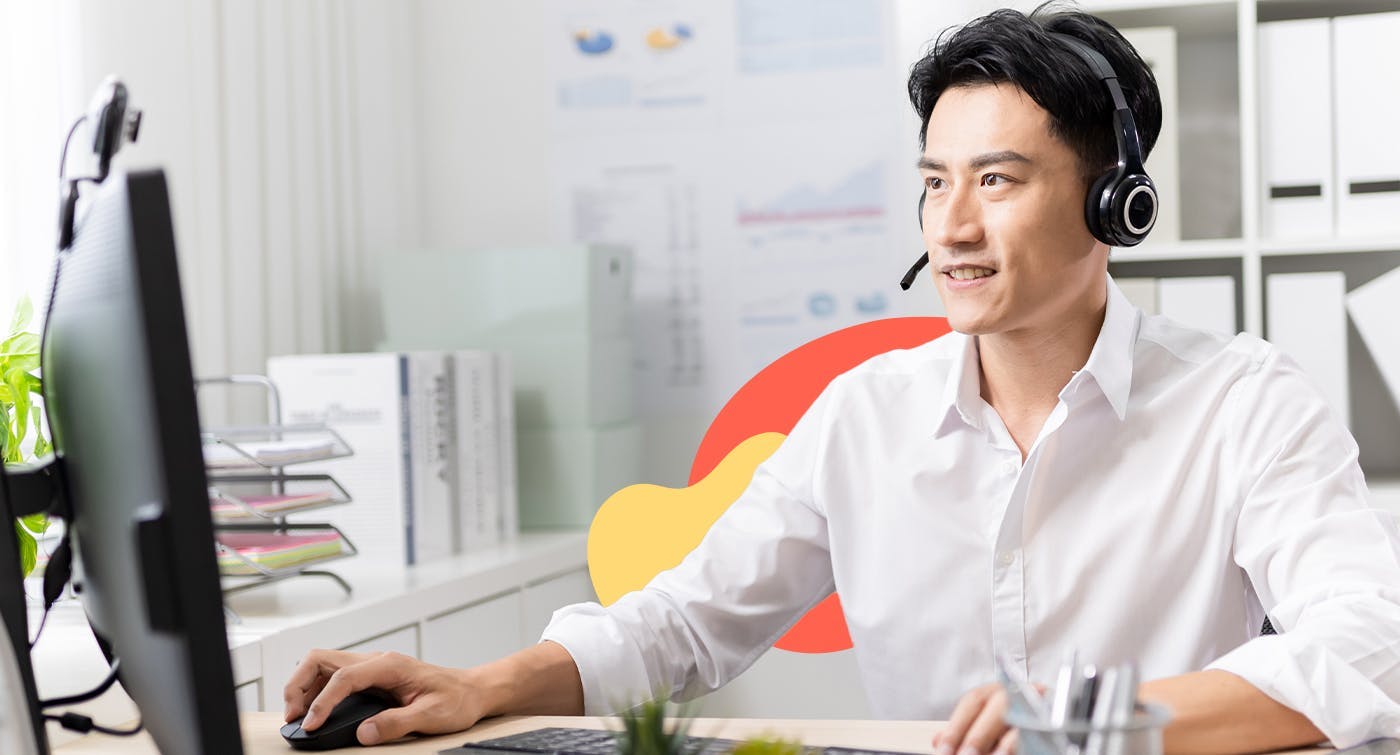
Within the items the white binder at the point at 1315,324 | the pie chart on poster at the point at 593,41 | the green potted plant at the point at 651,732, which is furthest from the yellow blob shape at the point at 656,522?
the pie chart on poster at the point at 593,41

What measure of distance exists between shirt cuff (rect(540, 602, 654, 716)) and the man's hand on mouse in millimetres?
147

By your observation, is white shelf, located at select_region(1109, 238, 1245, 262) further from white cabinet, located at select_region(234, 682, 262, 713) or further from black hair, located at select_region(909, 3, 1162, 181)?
white cabinet, located at select_region(234, 682, 262, 713)

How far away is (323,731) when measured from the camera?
38.7 inches

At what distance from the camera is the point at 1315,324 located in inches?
84.3

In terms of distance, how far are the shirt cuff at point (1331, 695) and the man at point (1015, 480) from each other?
0.72 feet

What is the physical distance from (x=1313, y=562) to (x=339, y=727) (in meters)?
0.77

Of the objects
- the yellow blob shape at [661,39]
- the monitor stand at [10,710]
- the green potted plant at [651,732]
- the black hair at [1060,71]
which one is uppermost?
the yellow blob shape at [661,39]

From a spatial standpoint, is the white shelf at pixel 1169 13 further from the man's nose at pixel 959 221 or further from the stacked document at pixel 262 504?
the stacked document at pixel 262 504

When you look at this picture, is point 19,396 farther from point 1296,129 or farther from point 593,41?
point 1296,129

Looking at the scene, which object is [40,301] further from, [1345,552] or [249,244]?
[1345,552]

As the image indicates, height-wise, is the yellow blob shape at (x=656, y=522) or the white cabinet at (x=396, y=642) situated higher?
the yellow blob shape at (x=656, y=522)

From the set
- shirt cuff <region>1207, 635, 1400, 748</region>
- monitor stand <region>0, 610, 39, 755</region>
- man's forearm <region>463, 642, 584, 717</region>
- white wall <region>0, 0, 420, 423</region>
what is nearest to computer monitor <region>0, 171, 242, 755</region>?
monitor stand <region>0, 610, 39, 755</region>

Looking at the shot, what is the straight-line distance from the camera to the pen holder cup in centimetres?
65

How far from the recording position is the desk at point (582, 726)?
3.11 feet
